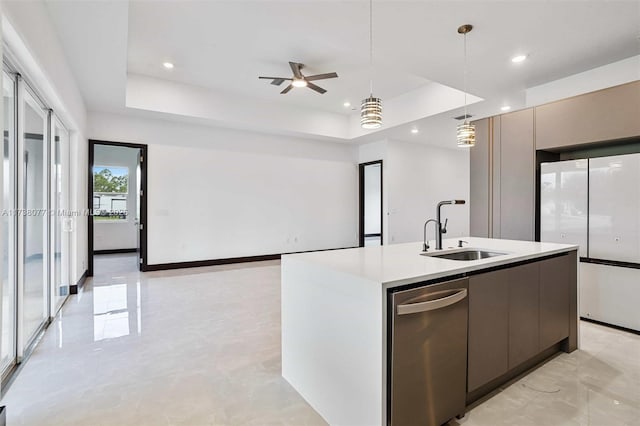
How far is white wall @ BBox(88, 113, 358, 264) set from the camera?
614 centimetres

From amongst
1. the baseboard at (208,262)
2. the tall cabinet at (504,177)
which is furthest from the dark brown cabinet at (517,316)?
the baseboard at (208,262)

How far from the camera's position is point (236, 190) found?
695 centimetres

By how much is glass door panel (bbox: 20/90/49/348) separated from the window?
5.65m

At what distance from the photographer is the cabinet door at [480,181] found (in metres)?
4.54

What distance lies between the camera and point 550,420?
1.87 m

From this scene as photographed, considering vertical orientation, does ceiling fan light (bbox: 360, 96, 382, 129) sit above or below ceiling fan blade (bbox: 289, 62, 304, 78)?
below

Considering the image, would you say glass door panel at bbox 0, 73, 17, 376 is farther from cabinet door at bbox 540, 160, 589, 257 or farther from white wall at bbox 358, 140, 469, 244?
white wall at bbox 358, 140, 469, 244

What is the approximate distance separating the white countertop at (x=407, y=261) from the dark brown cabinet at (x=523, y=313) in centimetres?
11

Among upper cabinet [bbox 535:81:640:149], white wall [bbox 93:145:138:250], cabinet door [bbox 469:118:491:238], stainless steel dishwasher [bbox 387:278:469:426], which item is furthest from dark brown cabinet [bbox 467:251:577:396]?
white wall [bbox 93:145:138:250]

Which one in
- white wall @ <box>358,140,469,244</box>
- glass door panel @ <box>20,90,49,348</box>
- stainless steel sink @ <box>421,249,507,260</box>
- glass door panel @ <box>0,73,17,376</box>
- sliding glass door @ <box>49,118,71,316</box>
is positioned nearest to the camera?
glass door panel @ <box>0,73,17,376</box>

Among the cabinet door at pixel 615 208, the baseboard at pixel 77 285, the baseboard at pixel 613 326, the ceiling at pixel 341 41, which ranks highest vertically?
the ceiling at pixel 341 41

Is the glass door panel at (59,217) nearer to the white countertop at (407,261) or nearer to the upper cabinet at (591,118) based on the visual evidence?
the white countertop at (407,261)

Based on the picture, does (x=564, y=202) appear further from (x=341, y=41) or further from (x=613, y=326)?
(x=341, y=41)

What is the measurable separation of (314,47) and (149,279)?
172 inches
